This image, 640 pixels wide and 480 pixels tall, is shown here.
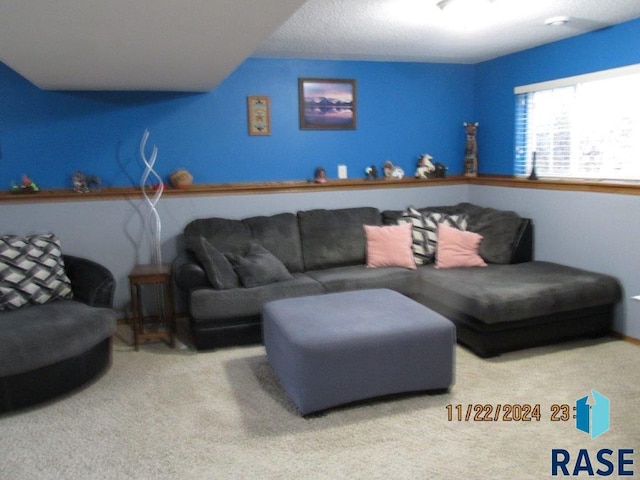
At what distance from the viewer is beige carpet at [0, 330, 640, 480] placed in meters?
2.23

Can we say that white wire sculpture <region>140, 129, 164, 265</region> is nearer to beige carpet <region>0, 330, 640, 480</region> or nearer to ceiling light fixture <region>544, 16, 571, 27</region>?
beige carpet <region>0, 330, 640, 480</region>

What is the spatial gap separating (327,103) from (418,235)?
1490mm

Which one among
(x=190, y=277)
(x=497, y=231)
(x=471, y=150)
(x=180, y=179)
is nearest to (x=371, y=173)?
(x=471, y=150)

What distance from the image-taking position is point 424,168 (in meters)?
5.09

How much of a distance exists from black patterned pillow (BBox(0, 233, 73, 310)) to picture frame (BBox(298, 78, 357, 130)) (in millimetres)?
2350

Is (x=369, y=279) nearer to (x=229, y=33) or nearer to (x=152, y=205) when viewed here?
(x=152, y=205)

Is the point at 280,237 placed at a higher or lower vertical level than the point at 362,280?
higher

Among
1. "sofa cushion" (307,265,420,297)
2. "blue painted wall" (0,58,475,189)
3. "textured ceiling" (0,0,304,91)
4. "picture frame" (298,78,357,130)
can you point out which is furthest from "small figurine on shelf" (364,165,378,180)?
"textured ceiling" (0,0,304,91)

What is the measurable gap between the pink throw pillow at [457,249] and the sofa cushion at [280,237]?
1174mm

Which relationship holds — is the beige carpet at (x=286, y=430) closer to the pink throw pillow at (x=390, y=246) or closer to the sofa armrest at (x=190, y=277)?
the sofa armrest at (x=190, y=277)

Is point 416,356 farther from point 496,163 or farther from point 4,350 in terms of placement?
point 496,163

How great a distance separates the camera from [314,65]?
4652 millimetres

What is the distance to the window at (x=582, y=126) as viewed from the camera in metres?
3.73

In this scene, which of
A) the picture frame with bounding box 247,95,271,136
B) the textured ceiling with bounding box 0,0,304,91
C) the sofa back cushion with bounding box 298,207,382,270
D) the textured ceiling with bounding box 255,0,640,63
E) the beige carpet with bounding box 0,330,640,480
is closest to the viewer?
the textured ceiling with bounding box 0,0,304,91
